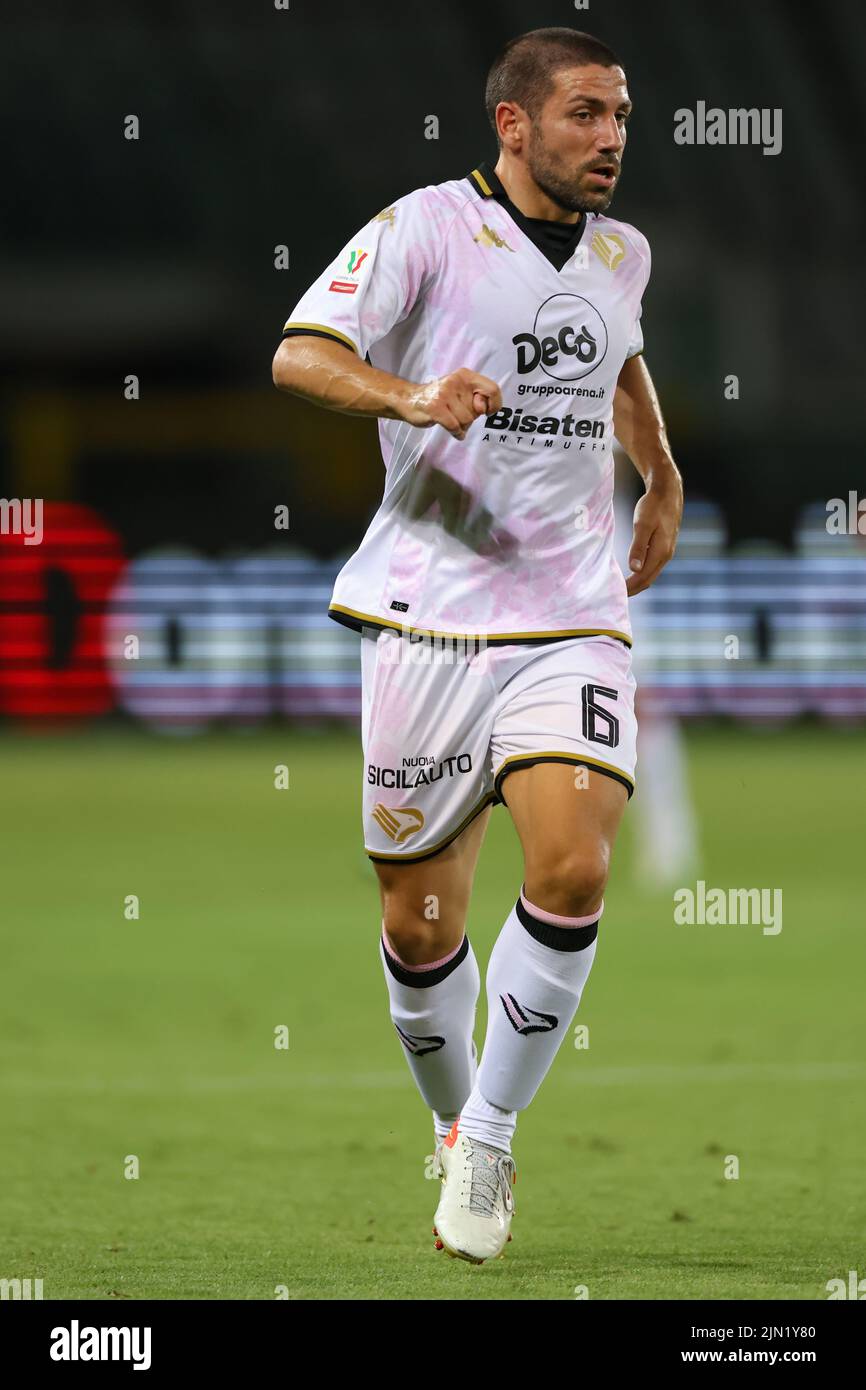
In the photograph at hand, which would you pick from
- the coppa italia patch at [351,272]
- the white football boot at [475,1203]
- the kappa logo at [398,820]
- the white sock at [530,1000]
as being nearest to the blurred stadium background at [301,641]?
the white football boot at [475,1203]

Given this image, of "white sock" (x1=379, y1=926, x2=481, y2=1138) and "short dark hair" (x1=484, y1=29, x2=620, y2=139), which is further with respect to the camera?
"white sock" (x1=379, y1=926, x2=481, y2=1138)

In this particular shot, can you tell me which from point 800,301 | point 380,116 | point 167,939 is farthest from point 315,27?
point 167,939

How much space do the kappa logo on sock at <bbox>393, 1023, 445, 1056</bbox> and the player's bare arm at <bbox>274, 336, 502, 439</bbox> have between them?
53.6 inches

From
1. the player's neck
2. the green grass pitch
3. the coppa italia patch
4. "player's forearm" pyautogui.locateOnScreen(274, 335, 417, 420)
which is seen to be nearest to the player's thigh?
the green grass pitch

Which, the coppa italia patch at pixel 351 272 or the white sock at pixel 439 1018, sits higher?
the coppa italia patch at pixel 351 272

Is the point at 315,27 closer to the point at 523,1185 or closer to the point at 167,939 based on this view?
the point at 167,939

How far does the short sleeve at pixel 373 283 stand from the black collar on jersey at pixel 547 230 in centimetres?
16

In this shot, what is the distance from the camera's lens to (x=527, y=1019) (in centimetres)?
434

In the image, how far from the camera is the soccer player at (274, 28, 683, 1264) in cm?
428

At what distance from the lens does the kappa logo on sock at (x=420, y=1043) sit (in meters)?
4.72

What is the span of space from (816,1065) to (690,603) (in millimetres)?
10757

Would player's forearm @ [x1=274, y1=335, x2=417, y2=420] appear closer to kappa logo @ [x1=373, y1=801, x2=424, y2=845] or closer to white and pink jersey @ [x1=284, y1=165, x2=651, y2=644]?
white and pink jersey @ [x1=284, y1=165, x2=651, y2=644]

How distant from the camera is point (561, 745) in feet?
14.0

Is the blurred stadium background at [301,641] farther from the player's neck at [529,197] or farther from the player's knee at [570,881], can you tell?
the player's neck at [529,197]
